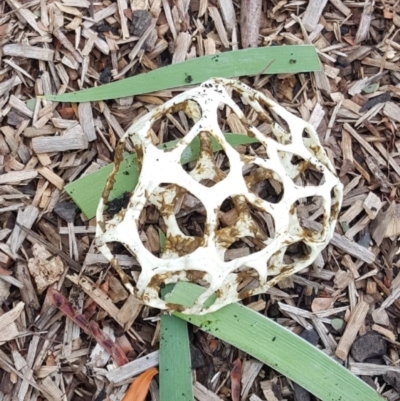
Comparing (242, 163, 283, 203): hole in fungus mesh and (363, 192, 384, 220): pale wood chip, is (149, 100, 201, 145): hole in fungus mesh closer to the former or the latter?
(242, 163, 283, 203): hole in fungus mesh

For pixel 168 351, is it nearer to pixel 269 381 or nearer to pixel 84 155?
pixel 269 381

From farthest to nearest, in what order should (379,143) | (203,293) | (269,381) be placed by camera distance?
(379,143) → (269,381) → (203,293)

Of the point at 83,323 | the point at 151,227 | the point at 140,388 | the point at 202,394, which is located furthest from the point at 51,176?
the point at 202,394

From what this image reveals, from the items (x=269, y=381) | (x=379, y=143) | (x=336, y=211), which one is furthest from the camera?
(x=379, y=143)

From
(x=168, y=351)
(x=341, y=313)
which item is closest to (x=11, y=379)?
(x=168, y=351)

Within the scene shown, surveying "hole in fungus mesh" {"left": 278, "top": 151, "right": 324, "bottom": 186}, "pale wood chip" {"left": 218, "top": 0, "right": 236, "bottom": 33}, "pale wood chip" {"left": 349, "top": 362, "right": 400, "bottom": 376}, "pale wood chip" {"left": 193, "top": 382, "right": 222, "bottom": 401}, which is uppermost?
"pale wood chip" {"left": 218, "top": 0, "right": 236, "bottom": 33}

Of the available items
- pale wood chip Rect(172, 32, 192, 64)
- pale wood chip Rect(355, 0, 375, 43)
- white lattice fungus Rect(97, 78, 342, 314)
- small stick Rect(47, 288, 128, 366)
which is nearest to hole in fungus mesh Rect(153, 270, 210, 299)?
white lattice fungus Rect(97, 78, 342, 314)

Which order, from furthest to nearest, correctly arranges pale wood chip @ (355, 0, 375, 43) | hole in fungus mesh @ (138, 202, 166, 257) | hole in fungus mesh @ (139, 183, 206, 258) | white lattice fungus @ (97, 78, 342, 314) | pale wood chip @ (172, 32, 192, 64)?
pale wood chip @ (355, 0, 375, 43)
pale wood chip @ (172, 32, 192, 64)
hole in fungus mesh @ (138, 202, 166, 257)
hole in fungus mesh @ (139, 183, 206, 258)
white lattice fungus @ (97, 78, 342, 314)
